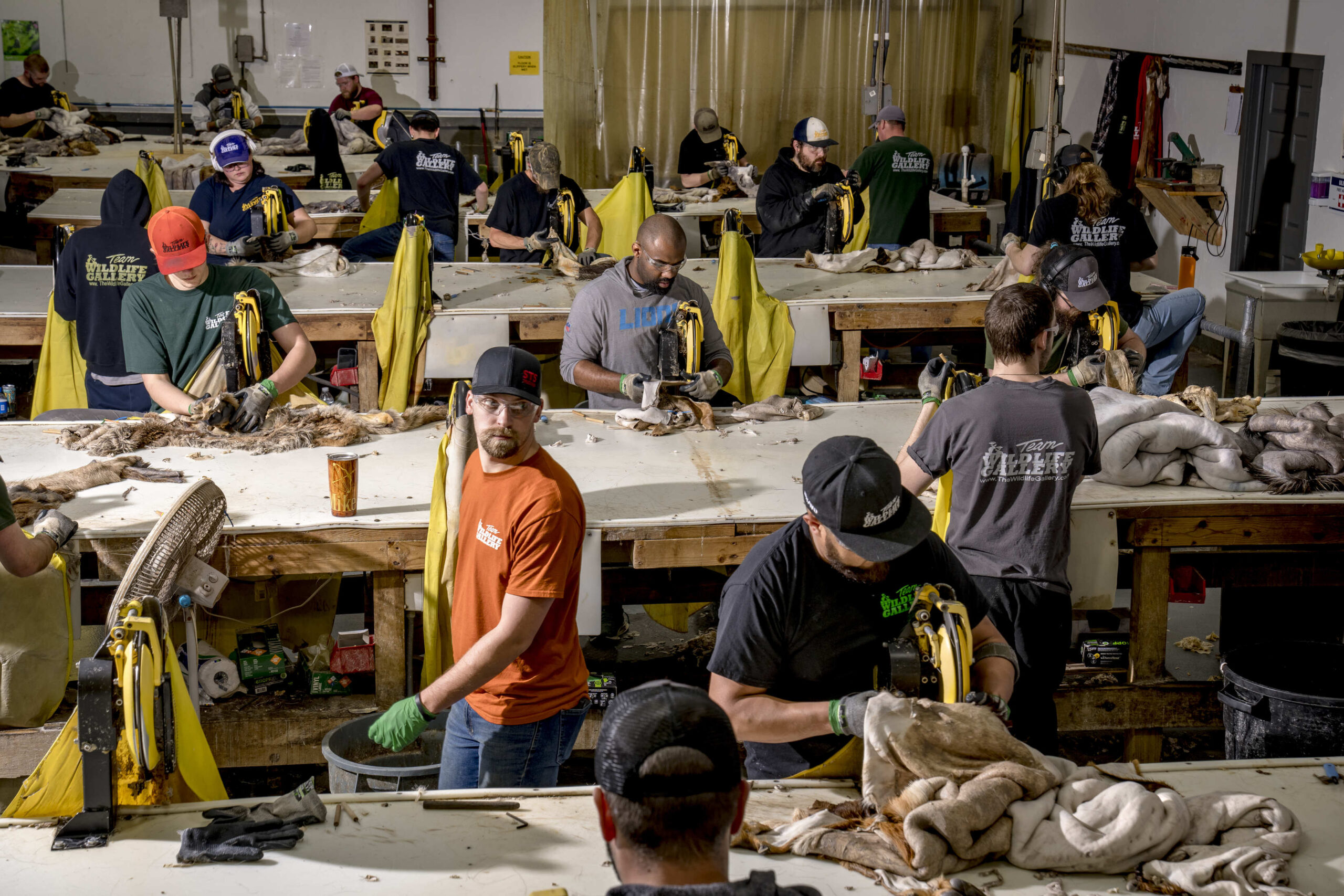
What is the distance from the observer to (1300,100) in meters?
8.06

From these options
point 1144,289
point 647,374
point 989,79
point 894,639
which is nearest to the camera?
point 894,639

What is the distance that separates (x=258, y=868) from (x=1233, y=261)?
825cm

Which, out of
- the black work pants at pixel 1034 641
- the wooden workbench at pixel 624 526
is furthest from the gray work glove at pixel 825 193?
the black work pants at pixel 1034 641

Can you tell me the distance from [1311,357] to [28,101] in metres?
11.1

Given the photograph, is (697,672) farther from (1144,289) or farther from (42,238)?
(42,238)

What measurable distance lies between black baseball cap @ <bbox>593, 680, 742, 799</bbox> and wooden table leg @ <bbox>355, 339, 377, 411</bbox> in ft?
14.3

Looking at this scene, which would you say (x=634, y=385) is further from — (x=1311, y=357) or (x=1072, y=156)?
(x=1311, y=357)

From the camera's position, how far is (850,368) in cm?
605

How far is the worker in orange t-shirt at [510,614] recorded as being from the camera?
268 centimetres

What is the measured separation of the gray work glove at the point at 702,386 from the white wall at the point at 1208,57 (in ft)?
16.1

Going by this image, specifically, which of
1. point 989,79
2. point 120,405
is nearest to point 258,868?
point 120,405

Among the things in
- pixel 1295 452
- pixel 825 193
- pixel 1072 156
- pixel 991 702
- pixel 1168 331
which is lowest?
pixel 991 702

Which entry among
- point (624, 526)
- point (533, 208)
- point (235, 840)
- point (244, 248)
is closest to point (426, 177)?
point (533, 208)

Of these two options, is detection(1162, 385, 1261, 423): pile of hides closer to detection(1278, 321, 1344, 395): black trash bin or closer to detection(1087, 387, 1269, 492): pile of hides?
detection(1087, 387, 1269, 492): pile of hides
